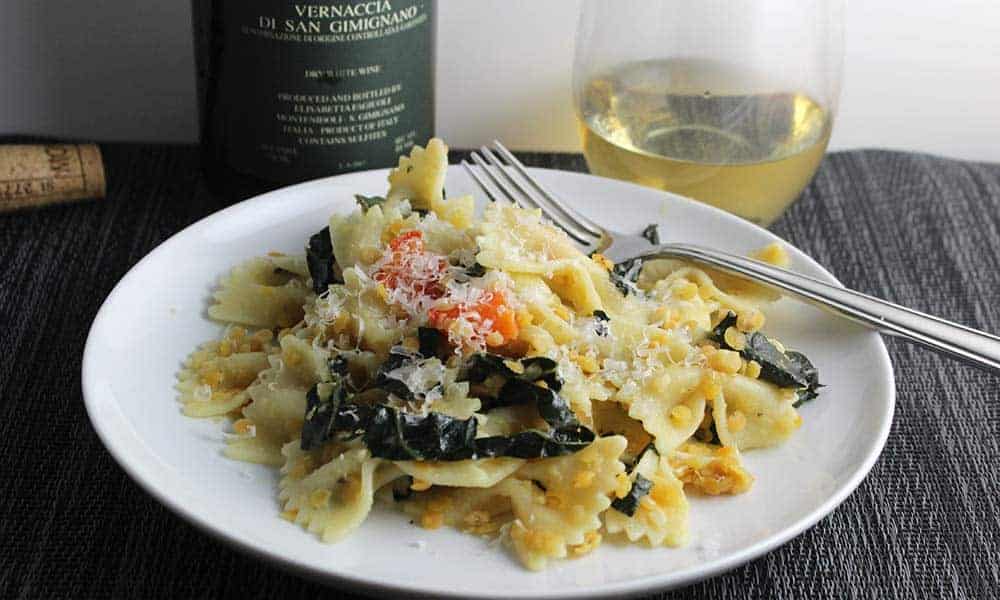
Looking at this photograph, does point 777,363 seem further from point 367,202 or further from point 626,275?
point 367,202

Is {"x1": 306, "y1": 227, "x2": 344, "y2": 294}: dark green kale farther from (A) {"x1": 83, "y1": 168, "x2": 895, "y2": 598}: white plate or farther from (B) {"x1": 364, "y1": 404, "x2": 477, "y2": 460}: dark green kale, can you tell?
(B) {"x1": 364, "y1": 404, "x2": 477, "y2": 460}: dark green kale

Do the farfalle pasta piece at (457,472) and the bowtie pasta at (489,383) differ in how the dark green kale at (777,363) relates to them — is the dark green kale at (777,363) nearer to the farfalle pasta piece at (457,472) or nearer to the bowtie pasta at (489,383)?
the bowtie pasta at (489,383)

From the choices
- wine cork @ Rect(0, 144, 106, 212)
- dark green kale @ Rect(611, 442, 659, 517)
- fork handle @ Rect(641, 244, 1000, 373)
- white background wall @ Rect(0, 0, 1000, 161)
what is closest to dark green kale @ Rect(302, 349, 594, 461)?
dark green kale @ Rect(611, 442, 659, 517)

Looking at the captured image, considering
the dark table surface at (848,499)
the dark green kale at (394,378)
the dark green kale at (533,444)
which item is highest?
the dark green kale at (394,378)

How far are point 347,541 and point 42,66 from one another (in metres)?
2.82

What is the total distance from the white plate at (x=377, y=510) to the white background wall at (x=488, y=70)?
4.47 ft

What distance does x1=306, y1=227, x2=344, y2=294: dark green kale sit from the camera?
2930mm

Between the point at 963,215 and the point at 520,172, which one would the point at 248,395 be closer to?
the point at 520,172

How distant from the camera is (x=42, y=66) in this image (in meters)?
4.29

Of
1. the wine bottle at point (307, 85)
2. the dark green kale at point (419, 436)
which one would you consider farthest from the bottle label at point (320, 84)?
the dark green kale at point (419, 436)

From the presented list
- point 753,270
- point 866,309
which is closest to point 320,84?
point 753,270

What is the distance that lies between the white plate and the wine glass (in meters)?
0.36

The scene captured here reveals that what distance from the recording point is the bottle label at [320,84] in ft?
11.4

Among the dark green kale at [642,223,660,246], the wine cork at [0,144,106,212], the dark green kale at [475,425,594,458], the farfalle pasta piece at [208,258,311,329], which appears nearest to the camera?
the dark green kale at [475,425,594,458]
